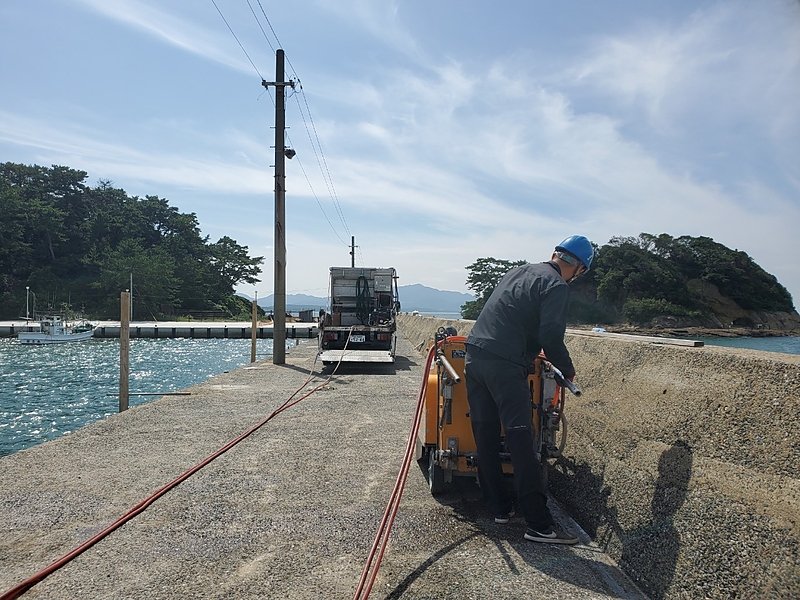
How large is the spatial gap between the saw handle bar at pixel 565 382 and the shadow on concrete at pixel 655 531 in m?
0.61

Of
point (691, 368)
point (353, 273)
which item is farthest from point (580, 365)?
point (353, 273)

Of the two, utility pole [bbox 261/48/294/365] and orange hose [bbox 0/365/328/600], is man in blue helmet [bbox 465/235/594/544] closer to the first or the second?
orange hose [bbox 0/365/328/600]

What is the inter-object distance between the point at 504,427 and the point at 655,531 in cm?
104

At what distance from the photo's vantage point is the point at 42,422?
518 inches

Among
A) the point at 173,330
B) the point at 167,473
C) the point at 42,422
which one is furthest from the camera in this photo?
the point at 173,330

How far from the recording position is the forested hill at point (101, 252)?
2435 inches

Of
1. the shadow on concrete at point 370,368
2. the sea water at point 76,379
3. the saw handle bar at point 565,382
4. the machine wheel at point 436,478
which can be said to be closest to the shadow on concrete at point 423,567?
the machine wheel at point 436,478

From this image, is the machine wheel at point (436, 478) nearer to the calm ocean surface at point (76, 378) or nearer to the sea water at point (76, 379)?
the calm ocean surface at point (76, 378)

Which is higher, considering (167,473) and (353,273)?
(353,273)

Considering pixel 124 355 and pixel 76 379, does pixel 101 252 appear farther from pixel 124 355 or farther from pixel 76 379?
pixel 124 355

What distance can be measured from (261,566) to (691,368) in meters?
2.96

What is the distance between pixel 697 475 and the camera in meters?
2.97

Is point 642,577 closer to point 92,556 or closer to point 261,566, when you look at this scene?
point 261,566

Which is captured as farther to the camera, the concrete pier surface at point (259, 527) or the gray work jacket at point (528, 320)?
the gray work jacket at point (528, 320)
